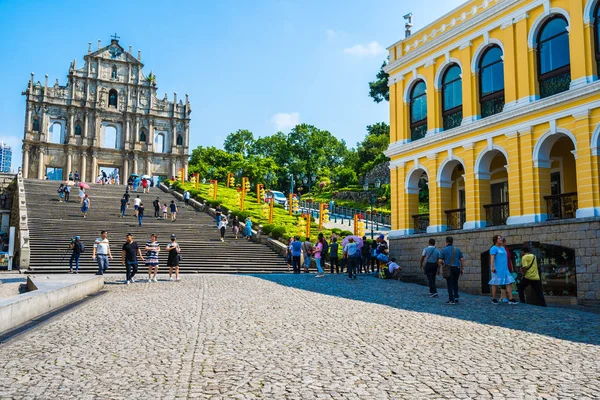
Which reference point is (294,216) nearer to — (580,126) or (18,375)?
(580,126)

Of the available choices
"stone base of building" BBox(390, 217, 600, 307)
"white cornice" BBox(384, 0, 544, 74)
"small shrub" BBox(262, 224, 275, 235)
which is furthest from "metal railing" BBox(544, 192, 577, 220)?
"small shrub" BBox(262, 224, 275, 235)

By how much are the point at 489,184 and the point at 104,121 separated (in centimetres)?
5561

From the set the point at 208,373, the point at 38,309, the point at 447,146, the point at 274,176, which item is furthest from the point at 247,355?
the point at 274,176

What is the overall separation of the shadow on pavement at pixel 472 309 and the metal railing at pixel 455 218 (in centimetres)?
364

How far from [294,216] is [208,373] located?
109ft

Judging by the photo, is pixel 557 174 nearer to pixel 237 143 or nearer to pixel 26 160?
pixel 26 160

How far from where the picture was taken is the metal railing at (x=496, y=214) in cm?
1872

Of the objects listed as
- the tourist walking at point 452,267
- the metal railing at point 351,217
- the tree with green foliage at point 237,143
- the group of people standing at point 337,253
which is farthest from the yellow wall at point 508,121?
the tree with green foliage at point 237,143

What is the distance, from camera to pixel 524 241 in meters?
16.8

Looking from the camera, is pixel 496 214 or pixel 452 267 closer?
pixel 452 267

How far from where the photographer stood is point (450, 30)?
20.6 m

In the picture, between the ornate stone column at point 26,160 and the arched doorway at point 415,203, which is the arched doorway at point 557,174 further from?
the ornate stone column at point 26,160

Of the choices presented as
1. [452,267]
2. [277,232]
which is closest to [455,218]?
[452,267]

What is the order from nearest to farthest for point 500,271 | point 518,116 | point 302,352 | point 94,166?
point 302,352 → point 500,271 → point 518,116 → point 94,166
